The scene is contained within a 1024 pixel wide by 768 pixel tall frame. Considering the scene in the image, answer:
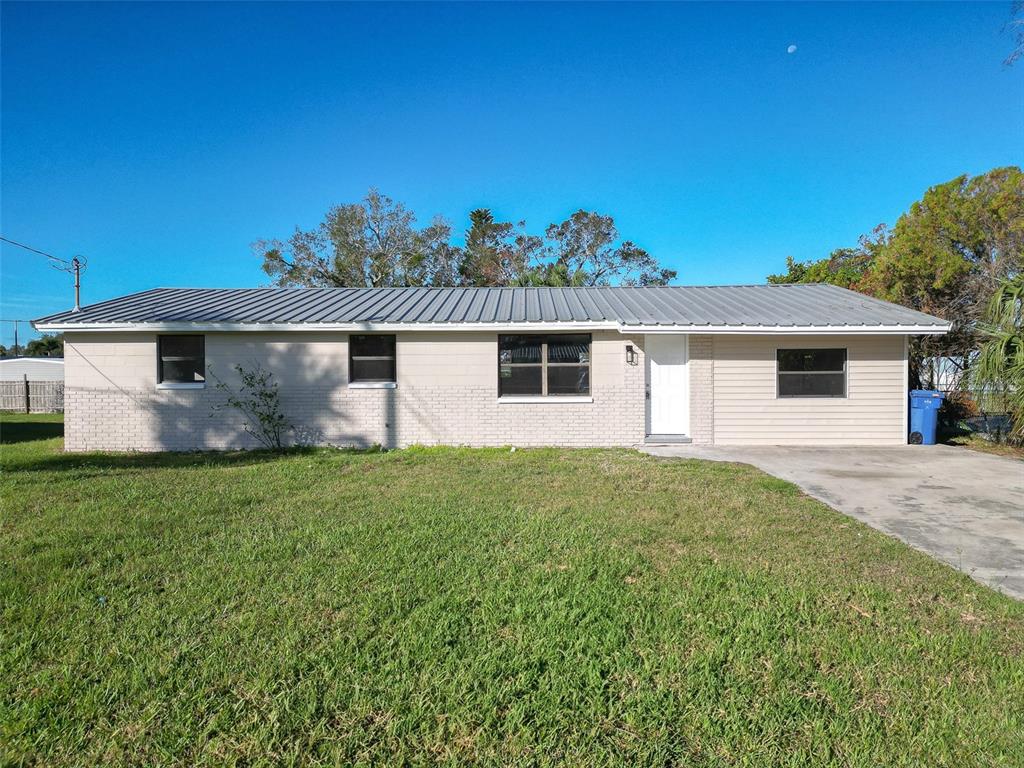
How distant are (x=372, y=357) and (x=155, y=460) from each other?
4520 mm

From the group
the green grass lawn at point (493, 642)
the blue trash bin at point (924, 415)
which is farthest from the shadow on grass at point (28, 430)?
the blue trash bin at point (924, 415)

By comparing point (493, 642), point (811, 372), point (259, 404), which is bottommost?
point (493, 642)

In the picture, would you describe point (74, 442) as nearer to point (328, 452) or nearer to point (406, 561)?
point (328, 452)

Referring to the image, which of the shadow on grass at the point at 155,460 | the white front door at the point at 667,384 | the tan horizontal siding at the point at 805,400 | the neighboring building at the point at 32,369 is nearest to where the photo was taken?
the shadow on grass at the point at 155,460

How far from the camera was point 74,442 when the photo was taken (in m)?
11.1

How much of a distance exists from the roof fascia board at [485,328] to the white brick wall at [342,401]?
0.35 m

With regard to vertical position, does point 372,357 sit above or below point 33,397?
above

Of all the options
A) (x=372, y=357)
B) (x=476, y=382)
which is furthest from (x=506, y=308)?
(x=372, y=357)

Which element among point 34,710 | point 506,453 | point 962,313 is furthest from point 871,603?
point 962,313

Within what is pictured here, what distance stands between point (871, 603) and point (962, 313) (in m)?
17.4

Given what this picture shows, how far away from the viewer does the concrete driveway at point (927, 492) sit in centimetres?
480

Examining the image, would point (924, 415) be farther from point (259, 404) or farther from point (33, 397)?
point (33, 397)

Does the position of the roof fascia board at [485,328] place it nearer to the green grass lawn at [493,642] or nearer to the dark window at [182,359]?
the dark window at [182,359]

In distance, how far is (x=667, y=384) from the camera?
11.6 meters
